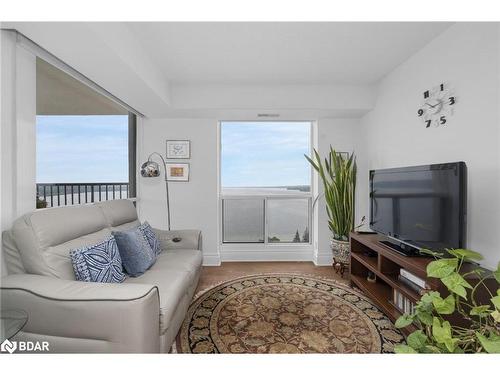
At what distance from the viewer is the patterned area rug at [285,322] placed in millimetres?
1832

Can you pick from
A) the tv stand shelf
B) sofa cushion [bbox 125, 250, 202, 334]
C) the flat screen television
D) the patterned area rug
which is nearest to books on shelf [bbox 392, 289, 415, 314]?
the tv stand shelf

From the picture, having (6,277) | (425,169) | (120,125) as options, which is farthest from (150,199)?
(425,169)

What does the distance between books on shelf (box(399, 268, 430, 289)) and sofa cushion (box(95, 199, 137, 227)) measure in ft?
8.59

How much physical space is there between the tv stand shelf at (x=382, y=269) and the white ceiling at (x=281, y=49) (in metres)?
1.89

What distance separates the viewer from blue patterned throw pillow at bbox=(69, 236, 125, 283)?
1.64 metres

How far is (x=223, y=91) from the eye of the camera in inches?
130

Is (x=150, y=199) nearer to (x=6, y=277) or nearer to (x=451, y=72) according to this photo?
(x=6, y=277)

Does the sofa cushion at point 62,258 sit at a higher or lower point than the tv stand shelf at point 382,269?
higher

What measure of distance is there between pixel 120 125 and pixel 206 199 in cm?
156

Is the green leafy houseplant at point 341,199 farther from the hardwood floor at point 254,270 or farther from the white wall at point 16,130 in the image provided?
the white wall at point 16,130

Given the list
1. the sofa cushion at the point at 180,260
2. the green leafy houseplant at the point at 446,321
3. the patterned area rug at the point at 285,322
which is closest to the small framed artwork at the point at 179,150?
the sofa cushion at the point at 180,260

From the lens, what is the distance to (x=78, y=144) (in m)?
2.59

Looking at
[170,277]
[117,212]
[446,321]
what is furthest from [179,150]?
[446,321]

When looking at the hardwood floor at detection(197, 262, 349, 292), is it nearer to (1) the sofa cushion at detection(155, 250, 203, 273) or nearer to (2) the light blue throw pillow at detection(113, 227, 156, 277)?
(1) the sofa cushion at detection(155, 250, 203, 273)
